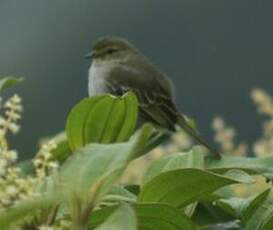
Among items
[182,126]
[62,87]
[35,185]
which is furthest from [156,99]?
[62,87]

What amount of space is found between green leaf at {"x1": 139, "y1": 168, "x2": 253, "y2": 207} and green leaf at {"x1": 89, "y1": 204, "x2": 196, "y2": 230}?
0.04 metres

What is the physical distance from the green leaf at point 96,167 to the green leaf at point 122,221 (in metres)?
0.03

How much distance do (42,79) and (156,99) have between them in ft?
18.8

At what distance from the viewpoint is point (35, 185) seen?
1261mm

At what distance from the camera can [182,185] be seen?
1331mm

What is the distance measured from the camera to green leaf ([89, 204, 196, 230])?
1297mm

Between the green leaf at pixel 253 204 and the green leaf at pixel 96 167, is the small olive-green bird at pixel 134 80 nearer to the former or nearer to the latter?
the green leaf at pixel 253 204

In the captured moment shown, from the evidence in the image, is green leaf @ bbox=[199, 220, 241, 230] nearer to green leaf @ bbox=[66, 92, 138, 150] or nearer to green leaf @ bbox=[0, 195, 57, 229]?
green leaf @ bbox=[66, 92, 138, 150]

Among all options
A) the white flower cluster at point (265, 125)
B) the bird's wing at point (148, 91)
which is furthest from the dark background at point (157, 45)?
the white flower cluster at point (265, 125)

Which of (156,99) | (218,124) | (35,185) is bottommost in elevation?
(156,99)

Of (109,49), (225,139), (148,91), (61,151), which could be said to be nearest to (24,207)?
(61,151)

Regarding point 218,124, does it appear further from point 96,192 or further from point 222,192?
point 96,192

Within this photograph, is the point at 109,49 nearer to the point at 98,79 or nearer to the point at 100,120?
the point at 98,79

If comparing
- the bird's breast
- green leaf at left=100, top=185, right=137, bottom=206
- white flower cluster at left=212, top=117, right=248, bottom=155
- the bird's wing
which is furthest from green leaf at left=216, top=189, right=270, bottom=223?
the bird's breast
